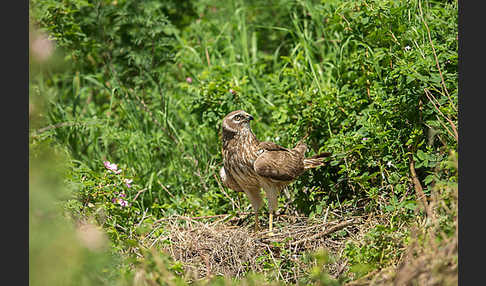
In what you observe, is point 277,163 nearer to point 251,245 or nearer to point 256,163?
point 256,163

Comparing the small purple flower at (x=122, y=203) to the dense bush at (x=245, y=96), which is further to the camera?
the small purple flower at (x=122, y=203)

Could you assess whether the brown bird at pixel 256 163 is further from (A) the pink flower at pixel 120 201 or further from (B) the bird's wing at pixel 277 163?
(A) the pink flower at pixel 120 201

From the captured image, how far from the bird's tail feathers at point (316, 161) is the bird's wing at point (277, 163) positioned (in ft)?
0.20

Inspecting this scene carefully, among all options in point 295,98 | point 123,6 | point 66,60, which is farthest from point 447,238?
point 66,60

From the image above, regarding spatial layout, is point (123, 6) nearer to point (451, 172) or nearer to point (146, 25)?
point (146, 25)

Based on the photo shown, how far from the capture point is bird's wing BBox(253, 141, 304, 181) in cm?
475

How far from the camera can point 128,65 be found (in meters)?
6.70

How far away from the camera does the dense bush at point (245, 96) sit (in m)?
4.61

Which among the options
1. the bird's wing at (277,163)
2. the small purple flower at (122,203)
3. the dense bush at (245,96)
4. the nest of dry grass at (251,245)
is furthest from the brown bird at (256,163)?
the small purple flower at (122,203)

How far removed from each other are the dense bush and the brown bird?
397 millimetres

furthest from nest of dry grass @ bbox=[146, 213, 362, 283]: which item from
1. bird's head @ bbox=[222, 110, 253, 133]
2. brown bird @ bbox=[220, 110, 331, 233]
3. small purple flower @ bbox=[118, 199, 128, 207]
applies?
bird's head @ bbox=[222, 110, 253, 133]

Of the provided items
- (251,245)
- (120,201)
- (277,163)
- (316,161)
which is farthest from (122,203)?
(316,161)

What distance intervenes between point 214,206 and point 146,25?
7.75ft

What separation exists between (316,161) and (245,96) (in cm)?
144
